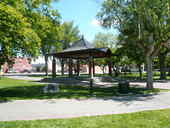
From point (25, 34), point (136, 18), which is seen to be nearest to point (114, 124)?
point (25, 34)

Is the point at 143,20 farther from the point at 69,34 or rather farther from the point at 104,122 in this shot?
the point at 69,34

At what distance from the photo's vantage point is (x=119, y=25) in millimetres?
16359

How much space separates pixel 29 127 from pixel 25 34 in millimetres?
5756

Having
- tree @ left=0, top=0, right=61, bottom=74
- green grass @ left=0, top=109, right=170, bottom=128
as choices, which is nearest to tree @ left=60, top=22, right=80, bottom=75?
tree @ left=0, top=0, right=61, bottom=74

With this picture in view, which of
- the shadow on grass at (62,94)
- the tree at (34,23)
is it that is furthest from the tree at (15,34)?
the shadow on grass at (62,94)

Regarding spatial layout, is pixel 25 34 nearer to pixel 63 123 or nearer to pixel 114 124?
pixel 63 123

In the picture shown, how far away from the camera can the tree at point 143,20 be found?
14000 mm

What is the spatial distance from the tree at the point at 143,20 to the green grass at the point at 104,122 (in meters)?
8.77

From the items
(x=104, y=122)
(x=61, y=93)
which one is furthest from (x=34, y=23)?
(x=104, y=122)

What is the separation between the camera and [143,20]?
14.9 metres

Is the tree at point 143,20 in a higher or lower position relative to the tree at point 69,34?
lower

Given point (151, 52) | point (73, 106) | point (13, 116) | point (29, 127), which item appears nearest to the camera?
point (29, 127)

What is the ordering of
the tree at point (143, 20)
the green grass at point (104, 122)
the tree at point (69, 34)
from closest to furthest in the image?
the green grass at point (104, 122)
the tree at point (143, 20)
the tree at point (69, 34)

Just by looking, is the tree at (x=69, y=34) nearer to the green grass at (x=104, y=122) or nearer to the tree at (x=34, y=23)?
the tree at (x=34, y=23)
